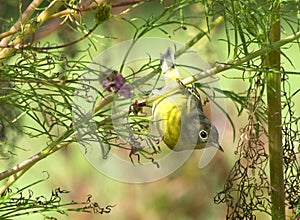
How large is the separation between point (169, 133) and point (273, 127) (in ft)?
0.70

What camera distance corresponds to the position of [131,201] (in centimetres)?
125

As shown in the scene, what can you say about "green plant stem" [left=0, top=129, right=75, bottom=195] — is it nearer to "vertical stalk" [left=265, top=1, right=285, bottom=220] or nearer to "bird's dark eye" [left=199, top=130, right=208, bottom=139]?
"bird's dark eye" [left=199, top=130, right=208, bottom=139]

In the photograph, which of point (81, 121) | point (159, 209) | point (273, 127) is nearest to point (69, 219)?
point (159, 209)

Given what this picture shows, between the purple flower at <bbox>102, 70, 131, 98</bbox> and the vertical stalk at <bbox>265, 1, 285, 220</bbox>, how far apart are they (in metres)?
0.22

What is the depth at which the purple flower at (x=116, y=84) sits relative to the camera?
629mm

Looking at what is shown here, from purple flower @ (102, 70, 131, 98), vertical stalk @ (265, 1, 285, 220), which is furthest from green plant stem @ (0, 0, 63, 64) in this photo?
vertical stalk @ (265, 1, 285, 220)

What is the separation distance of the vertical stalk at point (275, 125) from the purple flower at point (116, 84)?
0.73 ft

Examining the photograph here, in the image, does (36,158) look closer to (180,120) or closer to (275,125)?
(180,120)

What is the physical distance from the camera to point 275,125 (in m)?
0.84

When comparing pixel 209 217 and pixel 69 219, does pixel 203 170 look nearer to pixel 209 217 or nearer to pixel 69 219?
pixel 209 217

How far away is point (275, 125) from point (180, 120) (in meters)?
0.21

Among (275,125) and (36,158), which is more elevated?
(275,125)

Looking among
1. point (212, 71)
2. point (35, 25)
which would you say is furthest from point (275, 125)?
point (35, 25)

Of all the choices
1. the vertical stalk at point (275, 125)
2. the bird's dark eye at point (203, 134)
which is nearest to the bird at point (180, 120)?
the bird's dark eye at point (203, 134)
